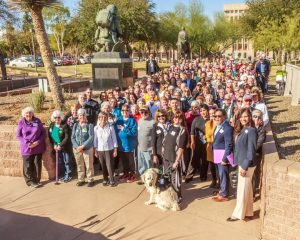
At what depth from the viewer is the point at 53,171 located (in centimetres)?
708

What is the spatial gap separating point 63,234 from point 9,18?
22864 mm

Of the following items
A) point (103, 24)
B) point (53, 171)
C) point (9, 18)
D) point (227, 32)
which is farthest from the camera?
point (227, 32)

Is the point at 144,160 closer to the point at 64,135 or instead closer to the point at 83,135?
the point at 83,135

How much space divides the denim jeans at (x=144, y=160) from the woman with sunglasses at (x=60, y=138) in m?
1.44

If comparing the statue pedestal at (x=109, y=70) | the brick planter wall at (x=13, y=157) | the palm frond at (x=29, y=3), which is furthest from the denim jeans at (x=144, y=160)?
the statue pedestal at (x=109, y=70)

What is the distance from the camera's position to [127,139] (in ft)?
21.7

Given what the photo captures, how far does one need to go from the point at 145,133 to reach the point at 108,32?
39.1ft

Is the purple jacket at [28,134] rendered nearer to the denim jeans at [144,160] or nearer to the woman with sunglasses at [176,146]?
the denim jeans at [144,160]

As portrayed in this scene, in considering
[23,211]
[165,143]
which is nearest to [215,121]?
[165,143]

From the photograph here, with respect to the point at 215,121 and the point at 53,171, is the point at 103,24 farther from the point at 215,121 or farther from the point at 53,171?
the point at 215,121

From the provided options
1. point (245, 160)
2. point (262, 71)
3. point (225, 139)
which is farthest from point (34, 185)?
point (262, 71)

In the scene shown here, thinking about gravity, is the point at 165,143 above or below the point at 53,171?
above

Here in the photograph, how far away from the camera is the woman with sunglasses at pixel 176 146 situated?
5.60m

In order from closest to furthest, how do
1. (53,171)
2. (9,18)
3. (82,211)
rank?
(82,211), (53,171), (9,18)
